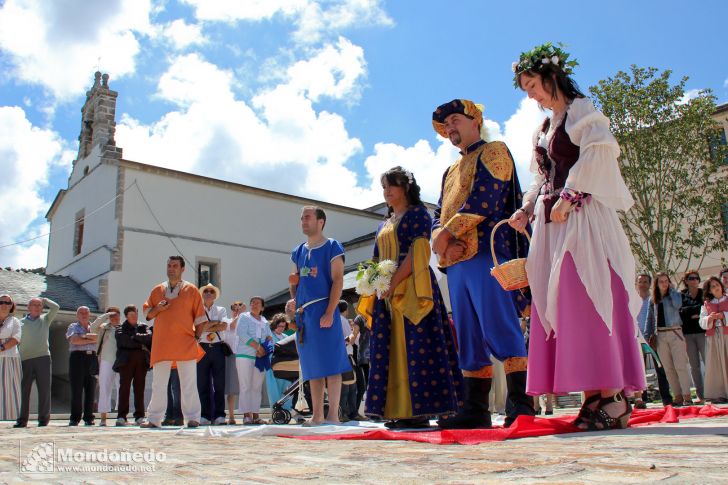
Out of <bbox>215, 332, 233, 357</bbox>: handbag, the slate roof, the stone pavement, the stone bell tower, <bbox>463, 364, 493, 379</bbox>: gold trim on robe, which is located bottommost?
the stone pavement

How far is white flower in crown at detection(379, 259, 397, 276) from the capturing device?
4781 millimetres

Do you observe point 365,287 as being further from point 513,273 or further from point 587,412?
point 587,412

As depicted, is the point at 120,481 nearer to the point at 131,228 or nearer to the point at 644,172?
the point at 644,172

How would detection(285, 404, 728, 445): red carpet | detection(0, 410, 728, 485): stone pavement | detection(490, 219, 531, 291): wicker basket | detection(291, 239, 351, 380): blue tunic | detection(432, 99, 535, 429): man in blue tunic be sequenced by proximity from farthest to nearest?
1. detection(291, 239, 351, 380): blue tunic
2. detection(432, 99, 535, 429): man in blue tunic
3. detection(490, 219, 531, 291): wicker basket
4. detection(285, 404, 728, 445): red carpet
5. detection(0, 410, 728, 485): stone pavement

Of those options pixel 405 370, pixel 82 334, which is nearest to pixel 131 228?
pixel 82 334

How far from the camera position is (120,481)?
1931 millimetres

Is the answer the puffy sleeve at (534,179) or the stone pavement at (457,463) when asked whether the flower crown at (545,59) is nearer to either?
the puffy sleeve at (534,179)

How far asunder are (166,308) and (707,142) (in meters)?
18.2

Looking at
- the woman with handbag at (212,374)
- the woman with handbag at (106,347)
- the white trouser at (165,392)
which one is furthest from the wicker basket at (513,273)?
the woman with handbag at (106,347)

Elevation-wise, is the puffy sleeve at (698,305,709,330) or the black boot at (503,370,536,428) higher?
the puffy sleeve at (698,305,709,330)

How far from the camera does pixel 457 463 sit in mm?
1999

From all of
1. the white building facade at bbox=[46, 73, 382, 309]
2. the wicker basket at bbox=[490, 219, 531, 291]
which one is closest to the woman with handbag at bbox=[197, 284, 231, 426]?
the wicker basket at bbox=[490, 219, 531, 291]

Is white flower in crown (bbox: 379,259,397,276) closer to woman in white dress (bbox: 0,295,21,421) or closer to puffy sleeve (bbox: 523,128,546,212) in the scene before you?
puffy sleeve (bbox: 523,128,546,212)

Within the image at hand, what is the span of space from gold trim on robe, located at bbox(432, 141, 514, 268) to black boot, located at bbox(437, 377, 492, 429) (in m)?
0.75
